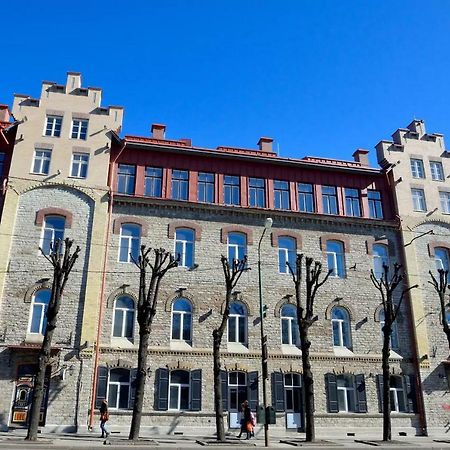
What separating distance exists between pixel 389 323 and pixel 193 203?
476 inches

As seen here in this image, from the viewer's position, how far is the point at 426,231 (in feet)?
96.6

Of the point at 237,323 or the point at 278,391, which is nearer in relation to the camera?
the point at 278,391

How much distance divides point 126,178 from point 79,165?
8.67 feet

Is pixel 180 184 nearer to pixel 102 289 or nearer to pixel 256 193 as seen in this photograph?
pixel 256 193

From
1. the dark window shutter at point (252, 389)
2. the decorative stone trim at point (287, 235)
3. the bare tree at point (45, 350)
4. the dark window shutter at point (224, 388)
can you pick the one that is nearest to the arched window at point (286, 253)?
the decorative stone trim at point (287, 235)

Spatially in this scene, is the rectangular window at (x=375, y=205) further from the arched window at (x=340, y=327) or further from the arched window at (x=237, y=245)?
the arched window at (x=237, y=245)

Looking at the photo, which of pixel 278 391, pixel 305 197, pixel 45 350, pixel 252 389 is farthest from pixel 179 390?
pixel 305 197

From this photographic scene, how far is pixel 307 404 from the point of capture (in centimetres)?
2041

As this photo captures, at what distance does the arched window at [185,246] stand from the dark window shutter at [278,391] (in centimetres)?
738

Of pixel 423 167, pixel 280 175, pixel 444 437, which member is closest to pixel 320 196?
pixel 280 175

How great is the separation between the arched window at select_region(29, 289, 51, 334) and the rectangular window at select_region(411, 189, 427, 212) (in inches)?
880

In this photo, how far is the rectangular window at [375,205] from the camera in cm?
2950

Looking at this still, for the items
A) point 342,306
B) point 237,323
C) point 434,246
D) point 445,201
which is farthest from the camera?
point 445,201

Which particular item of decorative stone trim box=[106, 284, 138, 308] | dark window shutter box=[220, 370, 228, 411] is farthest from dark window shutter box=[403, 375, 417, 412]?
decorative stone trim box=[106, 284, 138, 308]
